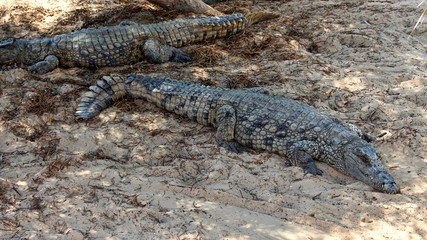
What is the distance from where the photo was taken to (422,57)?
657 cm

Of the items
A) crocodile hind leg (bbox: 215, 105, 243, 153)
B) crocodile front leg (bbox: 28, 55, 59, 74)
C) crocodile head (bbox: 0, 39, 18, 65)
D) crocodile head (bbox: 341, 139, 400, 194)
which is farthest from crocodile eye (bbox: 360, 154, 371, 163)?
crocodile head (bbox: 0, 39, 18, 65)

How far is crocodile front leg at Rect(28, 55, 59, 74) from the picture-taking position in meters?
6.32

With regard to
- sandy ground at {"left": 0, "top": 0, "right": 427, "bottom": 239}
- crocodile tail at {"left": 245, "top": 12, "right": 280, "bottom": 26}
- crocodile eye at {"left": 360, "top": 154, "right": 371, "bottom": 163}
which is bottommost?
sandy ground at {"left": 0, "top": 0, "right": 427, "bottom": 239}

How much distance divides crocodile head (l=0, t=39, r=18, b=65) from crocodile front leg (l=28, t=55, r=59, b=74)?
1.46 feet

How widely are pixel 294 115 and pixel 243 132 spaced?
575 millimetres

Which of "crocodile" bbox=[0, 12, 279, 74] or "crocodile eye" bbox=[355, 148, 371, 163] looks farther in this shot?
"crocodile" bbox=[0, 12, 279, 74]

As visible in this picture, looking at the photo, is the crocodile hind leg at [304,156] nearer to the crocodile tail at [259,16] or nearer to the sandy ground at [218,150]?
the sandy ground at [218,150]

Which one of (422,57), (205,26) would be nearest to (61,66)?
(205,26)

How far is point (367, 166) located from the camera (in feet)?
13.9

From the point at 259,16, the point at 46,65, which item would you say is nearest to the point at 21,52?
the point at 46,65

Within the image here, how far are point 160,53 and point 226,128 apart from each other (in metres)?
2.22

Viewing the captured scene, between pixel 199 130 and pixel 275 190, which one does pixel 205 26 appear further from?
pixel 275 190

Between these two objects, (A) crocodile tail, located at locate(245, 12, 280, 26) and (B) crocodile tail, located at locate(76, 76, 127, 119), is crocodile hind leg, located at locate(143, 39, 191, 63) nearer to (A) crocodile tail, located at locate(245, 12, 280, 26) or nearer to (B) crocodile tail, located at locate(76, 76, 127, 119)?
(B) crocodile tail, located at locate(76, 76, 127, 119)

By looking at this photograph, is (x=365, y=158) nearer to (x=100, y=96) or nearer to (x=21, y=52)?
(x=100, y=96)
